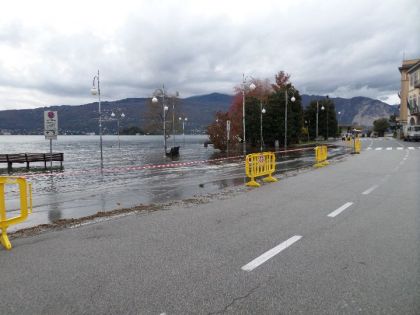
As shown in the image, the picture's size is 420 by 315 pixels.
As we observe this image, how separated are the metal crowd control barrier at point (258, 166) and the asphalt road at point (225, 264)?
4.51 metres

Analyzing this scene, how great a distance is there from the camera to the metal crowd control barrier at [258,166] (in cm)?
1280

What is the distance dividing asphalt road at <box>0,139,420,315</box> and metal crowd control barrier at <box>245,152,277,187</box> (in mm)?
4509

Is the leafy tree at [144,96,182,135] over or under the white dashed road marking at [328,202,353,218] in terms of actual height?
over

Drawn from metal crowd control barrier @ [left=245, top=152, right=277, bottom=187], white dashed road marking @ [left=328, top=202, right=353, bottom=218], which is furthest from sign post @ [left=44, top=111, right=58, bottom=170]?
white dashed road marking @ [left=328, top=202, right=353, bottom=218]

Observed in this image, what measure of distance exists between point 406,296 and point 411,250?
5.58ft

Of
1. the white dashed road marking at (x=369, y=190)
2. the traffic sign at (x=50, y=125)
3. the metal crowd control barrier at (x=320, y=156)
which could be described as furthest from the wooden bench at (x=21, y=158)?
the white dashed road marking at (x=369, y=190)

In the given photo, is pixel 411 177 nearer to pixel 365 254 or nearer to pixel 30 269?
pixel 365 254

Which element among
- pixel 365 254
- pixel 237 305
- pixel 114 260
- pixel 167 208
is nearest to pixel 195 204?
pixel 167 208

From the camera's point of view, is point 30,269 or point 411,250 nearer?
point 30,269

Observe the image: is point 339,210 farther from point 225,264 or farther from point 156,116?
point 156,116

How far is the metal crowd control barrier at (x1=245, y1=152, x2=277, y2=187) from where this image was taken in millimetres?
12801

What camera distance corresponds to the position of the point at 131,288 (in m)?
4.12

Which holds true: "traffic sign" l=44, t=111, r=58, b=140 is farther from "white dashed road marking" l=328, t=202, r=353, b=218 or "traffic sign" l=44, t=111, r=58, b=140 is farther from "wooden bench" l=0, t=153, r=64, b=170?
"white dashed road marking" l=328, t=202, r=353, b=218

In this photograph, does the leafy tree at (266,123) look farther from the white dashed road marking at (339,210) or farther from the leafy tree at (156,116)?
the white dashed road marking at (339,210)
